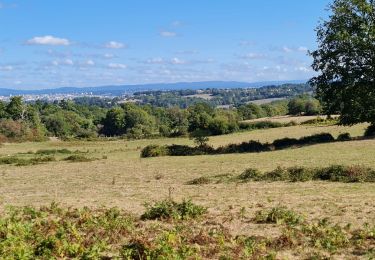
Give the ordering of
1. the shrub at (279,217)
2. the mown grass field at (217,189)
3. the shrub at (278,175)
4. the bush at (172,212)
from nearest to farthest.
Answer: the shrub at (279,217)
the bush at (172,212)
the mown grass field at (217,189)
the shrub at (278,175)

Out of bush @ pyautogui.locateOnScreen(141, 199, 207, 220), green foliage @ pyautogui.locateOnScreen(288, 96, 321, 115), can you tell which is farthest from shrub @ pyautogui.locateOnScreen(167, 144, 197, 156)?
green foliage @ pyautogui.locateOnScreen(288, 96, 321, 115)

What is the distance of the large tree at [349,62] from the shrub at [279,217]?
101ft

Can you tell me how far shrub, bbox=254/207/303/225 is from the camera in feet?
46.8

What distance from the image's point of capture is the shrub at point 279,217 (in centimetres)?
1427

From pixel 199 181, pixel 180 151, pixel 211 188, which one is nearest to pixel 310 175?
pixel 211 188

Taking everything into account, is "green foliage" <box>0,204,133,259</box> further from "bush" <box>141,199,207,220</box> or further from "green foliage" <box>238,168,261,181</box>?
"green foliage" <box>238,168,261,181</box>

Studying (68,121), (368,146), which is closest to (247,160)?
(368,146)

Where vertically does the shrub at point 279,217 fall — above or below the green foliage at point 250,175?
above

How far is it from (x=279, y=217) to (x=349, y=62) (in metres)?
33.8

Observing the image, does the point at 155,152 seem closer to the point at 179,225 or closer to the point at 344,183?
the point at 344,183

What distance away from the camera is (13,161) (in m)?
45.0

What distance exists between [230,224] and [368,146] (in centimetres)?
2725

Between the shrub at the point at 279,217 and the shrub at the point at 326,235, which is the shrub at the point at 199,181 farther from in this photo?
the shrub at the point at 326,235

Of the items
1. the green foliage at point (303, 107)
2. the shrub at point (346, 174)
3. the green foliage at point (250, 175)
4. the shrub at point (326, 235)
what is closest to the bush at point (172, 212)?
the shrub at point (326, 235)
